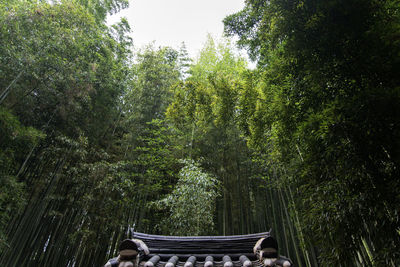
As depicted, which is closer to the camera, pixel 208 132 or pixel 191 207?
pixel 191 207

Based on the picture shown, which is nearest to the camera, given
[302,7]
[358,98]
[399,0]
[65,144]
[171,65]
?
[358,98]

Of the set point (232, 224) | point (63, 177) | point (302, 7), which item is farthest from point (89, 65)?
point (232, 224)

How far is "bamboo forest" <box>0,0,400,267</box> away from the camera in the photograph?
168cm

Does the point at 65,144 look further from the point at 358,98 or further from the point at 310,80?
the point at 358,98

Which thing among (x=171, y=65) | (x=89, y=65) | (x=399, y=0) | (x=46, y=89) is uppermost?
(x=171, y=65)

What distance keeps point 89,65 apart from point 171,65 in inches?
128

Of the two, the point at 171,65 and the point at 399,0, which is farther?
the point at 171,65

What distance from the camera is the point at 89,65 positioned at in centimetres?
512

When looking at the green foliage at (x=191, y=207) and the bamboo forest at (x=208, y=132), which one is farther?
the green foliage at (x=191, y=207)

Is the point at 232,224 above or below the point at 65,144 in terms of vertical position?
below

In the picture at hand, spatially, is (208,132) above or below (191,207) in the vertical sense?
above

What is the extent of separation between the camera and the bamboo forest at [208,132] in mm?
1683

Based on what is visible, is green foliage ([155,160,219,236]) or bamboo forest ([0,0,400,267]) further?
green foliage ([155,160,219,236])

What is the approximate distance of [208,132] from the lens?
621 cm
